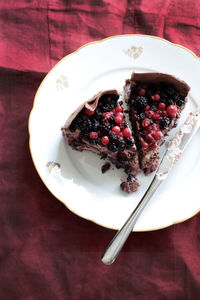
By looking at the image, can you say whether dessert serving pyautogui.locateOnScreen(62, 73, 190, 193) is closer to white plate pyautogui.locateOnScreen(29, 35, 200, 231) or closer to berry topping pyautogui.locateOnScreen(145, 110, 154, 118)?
berry topping pyautogui.locateOnScreen(145, 110, 154, 118)

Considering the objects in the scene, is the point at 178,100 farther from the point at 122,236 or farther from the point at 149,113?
the point at 122,236

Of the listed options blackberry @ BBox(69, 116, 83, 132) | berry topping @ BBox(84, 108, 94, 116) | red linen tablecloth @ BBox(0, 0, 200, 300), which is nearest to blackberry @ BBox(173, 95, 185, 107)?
berry topping @ BBox(84, 108, 94, 116)

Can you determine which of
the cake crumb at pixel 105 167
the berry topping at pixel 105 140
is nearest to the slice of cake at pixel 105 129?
the berry topping at pixel 105 140

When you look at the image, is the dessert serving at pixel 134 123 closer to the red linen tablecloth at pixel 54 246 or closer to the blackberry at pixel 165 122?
the blackberry at pixel 165 122

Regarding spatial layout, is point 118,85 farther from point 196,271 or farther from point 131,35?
point 196,271

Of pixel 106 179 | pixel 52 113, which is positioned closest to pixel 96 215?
pixel 106 179
